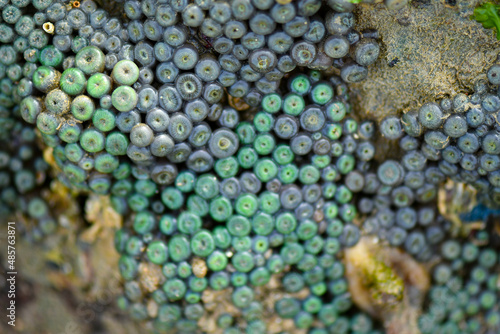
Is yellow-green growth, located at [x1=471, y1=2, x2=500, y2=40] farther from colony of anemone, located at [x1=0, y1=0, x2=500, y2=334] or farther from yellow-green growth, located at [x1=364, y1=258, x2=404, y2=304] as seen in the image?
yellow-green growth, located at [x1=364, y1=258, x2=404, y2=304]

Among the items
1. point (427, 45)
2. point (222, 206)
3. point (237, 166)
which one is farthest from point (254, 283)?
point (427, 45)

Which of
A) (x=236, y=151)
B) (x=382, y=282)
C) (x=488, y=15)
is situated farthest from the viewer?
(x=382, y=282)

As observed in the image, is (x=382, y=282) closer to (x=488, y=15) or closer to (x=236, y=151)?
(x=236, y=151)

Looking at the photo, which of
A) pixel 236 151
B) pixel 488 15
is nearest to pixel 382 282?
pixel 236 151

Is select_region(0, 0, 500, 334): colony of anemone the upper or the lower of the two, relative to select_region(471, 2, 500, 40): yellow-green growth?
lower

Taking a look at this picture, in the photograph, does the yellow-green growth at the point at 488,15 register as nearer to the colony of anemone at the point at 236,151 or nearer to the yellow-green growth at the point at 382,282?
the colony of anemone at the point at 236,151

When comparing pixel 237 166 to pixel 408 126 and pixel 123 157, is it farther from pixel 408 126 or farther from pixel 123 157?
pixel 408 126

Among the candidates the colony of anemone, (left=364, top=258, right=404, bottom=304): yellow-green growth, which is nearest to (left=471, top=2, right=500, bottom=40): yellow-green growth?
the colony of anemone

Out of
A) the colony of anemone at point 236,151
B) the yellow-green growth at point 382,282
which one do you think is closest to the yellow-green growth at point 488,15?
the colony of anemone at point 236,151
